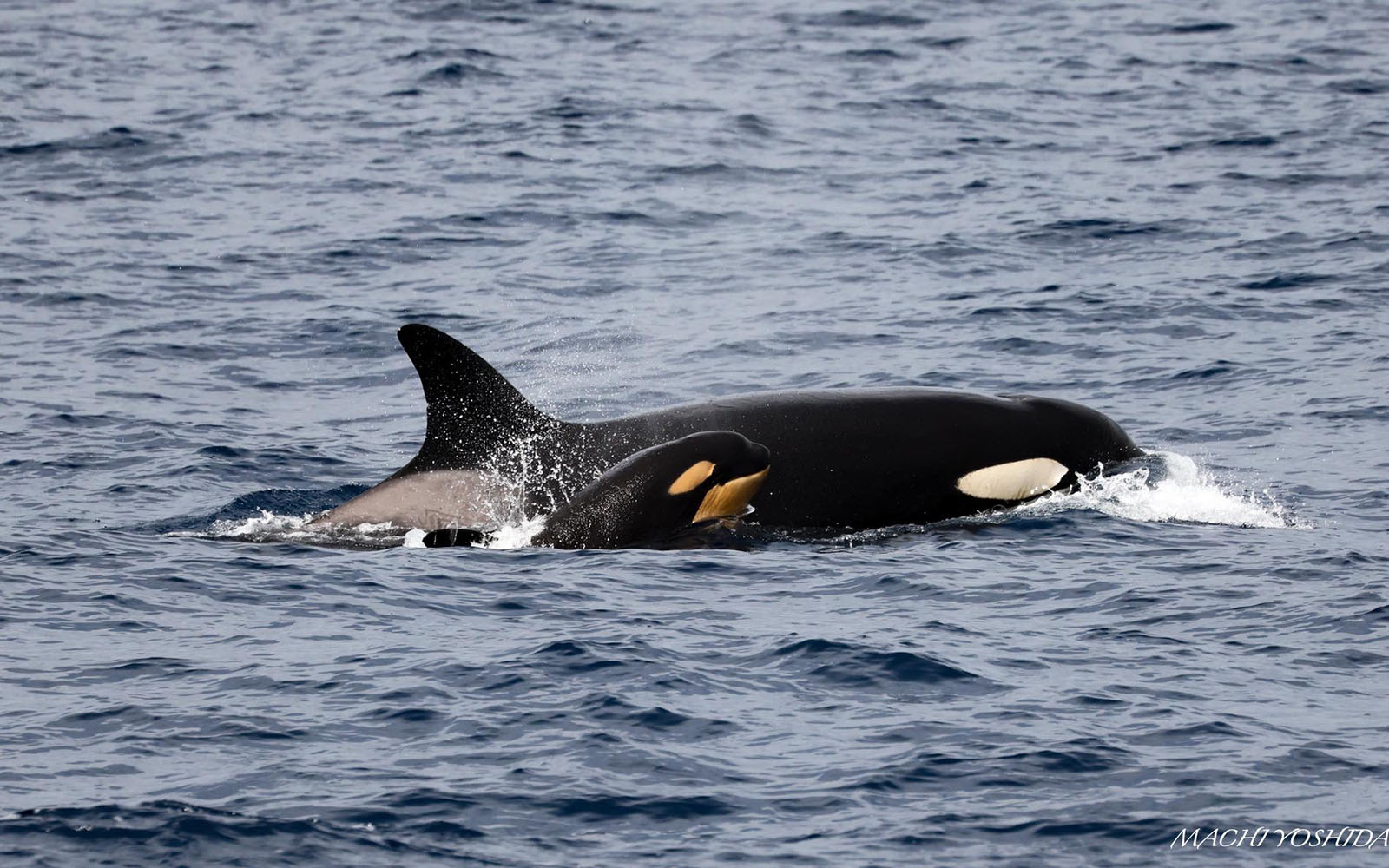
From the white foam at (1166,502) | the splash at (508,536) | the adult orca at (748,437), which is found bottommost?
the white foam at (1166,502)

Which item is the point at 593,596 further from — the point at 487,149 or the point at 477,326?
the point at 487,149

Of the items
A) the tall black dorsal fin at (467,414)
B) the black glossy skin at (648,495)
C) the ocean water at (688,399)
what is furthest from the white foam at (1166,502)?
the tall black dorsal fin at (467,414)

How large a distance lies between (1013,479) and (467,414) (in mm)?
4360

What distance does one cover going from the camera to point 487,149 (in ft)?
109

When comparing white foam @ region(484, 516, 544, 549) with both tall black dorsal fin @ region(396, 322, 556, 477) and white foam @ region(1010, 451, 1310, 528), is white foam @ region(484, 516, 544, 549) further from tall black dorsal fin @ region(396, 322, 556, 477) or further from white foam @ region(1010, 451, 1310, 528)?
white foam @ region(1010, 451, 1310, 528)

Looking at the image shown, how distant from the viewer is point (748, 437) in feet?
47.2

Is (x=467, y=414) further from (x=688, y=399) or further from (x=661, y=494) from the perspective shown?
(x=688, y=399)

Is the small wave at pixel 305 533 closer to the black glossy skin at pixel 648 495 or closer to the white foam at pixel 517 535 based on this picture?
the white foam at pixel 517 535

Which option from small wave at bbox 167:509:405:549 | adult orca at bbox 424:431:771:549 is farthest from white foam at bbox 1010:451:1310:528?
small wave at bbox 167:509:405:549

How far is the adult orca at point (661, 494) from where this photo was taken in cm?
1324

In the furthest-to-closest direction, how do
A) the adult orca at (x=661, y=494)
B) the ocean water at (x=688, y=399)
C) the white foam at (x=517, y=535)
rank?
1. the white foam at (x=517, y=535)
2. the adult orca at (x=661, y=494)
3. the ocean water at (x=688, y=399)

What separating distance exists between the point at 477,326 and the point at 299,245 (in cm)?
506

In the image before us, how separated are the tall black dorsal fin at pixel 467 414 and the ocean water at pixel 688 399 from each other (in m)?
1.15

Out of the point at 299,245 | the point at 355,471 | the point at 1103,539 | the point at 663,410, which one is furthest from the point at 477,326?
the point at 1103,539
